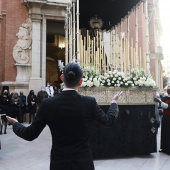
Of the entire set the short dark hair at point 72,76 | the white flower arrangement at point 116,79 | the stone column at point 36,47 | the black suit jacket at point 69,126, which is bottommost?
the black suit jacket at point 69,126

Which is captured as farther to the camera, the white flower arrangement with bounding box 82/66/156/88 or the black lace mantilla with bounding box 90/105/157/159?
the white flower arrangement with bounding box 82/66/156/88

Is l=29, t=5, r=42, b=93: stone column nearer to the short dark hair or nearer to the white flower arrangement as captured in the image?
the white flower arrangement

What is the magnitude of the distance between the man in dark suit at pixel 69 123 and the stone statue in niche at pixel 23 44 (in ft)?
44.7

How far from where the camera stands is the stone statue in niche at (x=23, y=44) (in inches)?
610

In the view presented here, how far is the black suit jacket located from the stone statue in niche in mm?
Answer: 13661

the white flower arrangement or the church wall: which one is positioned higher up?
the church wall

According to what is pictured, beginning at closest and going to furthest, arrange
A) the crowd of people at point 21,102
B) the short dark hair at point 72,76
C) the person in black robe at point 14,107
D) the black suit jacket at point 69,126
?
the black suit jacket at point 69,126, the short dark hair at point 72,76, the crowd of people at point 21,102, the person in black robe at point 14,107

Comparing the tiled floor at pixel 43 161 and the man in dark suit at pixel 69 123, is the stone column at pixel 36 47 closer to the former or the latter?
the tiled floor at pixel 43 161

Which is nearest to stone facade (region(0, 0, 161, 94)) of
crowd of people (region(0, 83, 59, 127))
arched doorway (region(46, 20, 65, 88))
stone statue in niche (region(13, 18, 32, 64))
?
stone statue in niche (region(13, 18, 32, 64))

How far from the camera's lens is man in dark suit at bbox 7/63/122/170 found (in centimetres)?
225

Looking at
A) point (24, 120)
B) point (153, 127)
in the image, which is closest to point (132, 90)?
point (153, 127)

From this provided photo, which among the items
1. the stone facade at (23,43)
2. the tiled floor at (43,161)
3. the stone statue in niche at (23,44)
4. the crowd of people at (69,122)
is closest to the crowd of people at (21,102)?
the stone facade at (23,43)

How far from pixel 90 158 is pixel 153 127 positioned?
15.5ft

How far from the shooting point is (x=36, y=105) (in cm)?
1422
